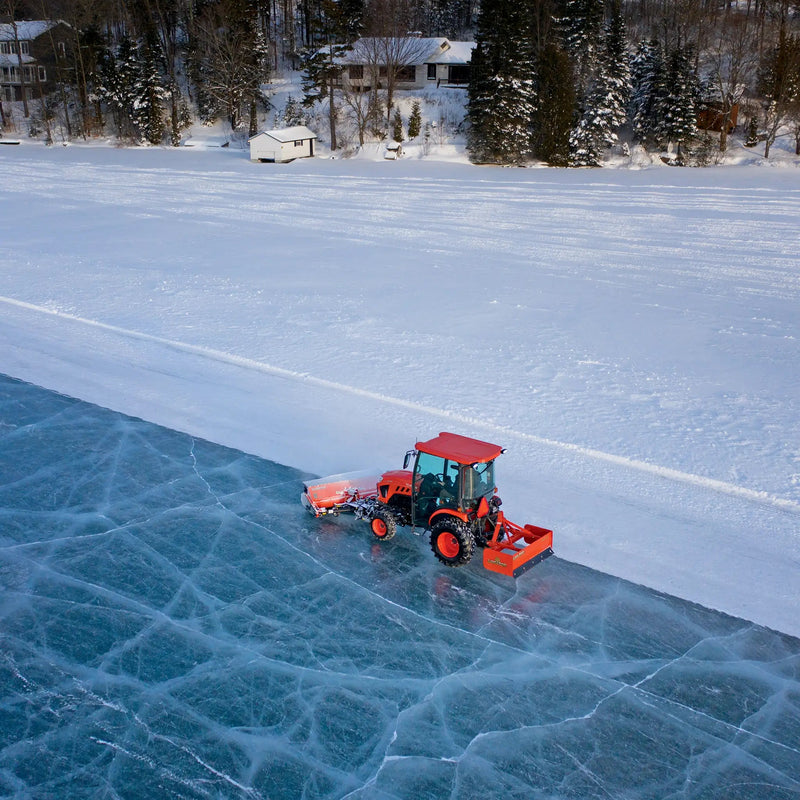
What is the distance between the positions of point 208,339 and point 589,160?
104 feet

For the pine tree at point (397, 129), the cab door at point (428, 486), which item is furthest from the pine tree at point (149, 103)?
the cab door at point (428, 486)

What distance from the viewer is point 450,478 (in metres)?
8.42

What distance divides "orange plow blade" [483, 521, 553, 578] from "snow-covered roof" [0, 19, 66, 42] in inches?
2429

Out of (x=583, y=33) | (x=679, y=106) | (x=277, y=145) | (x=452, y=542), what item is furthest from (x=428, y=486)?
(x=583, y=33)

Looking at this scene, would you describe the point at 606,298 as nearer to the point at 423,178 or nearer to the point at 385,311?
the point at 385,311

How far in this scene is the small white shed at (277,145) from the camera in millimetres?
41031

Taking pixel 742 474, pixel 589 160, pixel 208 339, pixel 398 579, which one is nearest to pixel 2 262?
pixel 208 339

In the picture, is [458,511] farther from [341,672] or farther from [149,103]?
[149,103]

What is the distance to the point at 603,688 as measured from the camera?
7016mm

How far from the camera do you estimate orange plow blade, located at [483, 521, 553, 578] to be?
8172 millimetres

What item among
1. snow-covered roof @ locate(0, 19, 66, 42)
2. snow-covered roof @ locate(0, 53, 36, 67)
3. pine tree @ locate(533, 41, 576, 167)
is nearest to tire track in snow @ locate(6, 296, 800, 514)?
pine tree @ locate(533, 41, 576, 167)

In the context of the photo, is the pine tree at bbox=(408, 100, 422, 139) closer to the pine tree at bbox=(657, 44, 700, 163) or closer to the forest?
the forest

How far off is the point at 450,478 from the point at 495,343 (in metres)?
7.33

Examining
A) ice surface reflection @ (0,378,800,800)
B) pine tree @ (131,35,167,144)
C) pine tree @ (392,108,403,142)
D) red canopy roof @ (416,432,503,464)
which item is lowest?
ice surface reflection @ (0,378,800,800)
